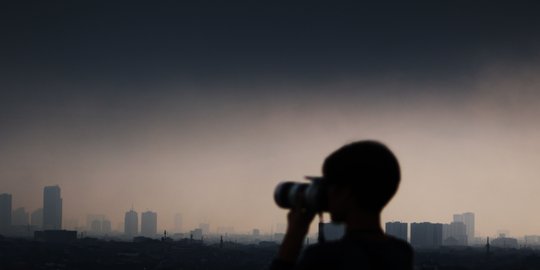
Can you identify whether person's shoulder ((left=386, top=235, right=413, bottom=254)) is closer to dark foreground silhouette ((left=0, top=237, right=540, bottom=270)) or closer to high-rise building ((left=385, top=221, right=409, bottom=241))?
dark foreground silhouette ((left=0, top=237, right=540, bottom=270))

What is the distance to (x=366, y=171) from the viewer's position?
4.26 ft

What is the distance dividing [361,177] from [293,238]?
219mm

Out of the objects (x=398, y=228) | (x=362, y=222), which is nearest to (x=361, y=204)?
(x=362, y=222)

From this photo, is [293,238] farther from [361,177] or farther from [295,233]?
[361,177]

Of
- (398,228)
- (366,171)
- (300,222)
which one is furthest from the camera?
(398,228)

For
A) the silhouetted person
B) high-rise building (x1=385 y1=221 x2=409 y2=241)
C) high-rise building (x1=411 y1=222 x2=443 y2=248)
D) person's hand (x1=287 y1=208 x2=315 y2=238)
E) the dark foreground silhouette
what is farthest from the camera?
high-rise building (x1=411 y1=222 x2=443 y2=248)

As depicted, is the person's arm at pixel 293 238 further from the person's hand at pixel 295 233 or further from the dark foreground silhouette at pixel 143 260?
the dark foreground silhouette at pixel 143 260

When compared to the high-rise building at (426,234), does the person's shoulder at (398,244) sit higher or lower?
higher

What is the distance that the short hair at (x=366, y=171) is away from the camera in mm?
1300

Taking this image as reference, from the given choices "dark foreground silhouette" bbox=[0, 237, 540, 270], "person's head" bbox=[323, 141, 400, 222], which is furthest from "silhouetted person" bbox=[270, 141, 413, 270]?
"dark foreground silhouette" bbox=[0, 237, 540, 270]

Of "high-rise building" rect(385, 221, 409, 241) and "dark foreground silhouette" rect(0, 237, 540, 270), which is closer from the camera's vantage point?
"dark foreground silhouette" rect(0, 237, 540, 270)

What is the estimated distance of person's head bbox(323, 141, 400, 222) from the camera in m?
1.30

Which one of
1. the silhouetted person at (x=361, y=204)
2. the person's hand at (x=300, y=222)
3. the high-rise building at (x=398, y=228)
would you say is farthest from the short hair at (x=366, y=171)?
the high-rise building at (x=398, y=228)

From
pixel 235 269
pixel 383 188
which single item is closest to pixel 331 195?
pixel 383 188
